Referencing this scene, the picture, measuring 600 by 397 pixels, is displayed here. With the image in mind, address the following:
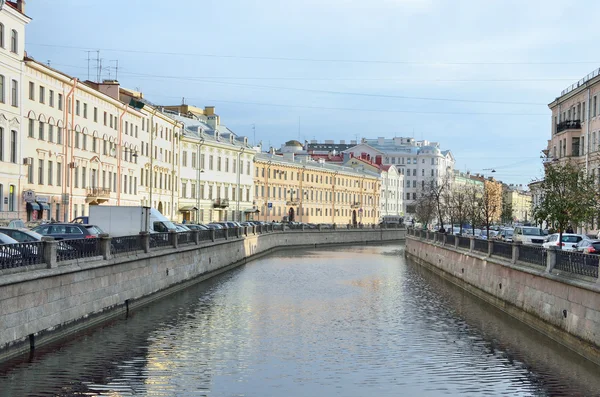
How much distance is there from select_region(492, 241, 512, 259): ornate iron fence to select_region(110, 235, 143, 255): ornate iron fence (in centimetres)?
1384

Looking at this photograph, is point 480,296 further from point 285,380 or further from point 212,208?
point 212,208

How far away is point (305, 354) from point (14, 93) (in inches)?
1303

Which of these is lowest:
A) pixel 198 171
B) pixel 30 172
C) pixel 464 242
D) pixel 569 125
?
pixel 464 242

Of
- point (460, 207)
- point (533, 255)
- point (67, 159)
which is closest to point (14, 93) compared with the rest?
point (67, 159)

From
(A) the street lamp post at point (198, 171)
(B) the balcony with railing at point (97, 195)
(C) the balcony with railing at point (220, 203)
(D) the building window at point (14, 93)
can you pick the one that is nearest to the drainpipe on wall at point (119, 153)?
(B) the balcony with railing at point (97, 195)

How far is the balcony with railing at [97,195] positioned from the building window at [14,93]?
1313 cm

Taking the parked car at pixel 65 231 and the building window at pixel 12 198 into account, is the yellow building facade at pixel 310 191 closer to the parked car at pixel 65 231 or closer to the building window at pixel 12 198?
the building window at pixel 12 198

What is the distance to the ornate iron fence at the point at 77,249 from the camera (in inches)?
914

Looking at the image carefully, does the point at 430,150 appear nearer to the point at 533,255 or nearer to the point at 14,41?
the point at 14,41

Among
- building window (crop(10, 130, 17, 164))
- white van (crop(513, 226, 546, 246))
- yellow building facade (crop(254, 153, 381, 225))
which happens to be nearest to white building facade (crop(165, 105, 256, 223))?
yellow building facade (crop(254, 153, 381, 225))

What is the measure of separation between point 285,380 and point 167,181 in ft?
218

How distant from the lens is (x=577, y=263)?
22922mm

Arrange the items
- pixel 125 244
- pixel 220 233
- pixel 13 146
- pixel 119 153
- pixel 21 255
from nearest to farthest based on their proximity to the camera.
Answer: pixel 21 255, pixel 125 244, pixel 13 146, pixel 220 233, pixel 119 153

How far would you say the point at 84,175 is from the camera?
61750 millimetres
